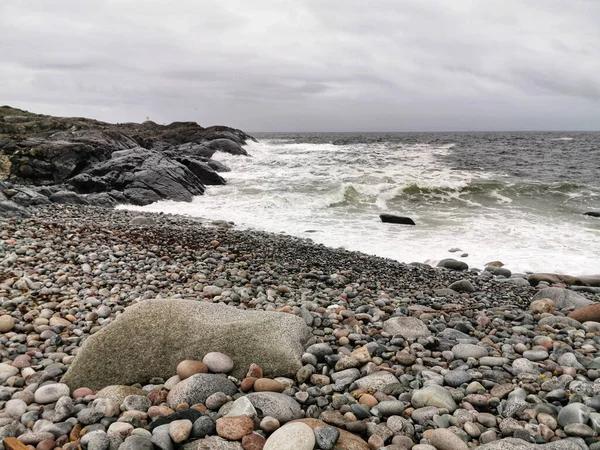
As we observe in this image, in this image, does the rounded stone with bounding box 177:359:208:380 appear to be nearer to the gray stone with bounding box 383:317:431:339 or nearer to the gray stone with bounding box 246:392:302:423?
the gray stone with bounding box 246:392:302:423

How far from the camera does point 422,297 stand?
6.18 m

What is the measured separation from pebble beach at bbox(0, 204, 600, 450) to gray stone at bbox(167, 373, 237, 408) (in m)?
0.01

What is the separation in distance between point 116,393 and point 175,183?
16.3 meters

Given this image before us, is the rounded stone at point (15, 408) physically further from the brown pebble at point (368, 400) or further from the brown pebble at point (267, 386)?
the brown pebble at point (368, 400)

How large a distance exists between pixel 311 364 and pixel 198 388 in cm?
110

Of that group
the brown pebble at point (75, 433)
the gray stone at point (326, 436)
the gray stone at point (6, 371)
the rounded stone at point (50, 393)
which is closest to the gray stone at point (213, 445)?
the gray stone at point (326, 436)

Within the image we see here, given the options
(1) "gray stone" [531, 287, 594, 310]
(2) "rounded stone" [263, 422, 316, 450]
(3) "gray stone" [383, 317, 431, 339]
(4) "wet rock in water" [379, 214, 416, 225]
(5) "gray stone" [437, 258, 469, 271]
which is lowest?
(5) "gray stone" [437, 258, 469, 271]

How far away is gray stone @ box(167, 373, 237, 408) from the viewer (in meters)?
3.21

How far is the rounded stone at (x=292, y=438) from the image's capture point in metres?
2.60

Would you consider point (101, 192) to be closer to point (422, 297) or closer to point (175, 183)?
point (175, 183)

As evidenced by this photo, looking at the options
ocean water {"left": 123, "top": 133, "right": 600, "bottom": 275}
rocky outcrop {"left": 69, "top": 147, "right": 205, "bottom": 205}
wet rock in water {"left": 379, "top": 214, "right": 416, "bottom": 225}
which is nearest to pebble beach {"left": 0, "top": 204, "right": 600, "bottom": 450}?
ocean water {"left": 123, "top": 133, "right": 600, "bottom": 275}

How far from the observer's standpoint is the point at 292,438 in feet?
8.69

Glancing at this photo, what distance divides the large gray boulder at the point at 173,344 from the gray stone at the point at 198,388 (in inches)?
12.0

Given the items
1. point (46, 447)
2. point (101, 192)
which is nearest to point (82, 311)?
point (46, 447)
